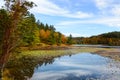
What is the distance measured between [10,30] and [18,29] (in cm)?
126

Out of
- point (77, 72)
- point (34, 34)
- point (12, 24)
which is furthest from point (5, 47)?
point (34, 34)

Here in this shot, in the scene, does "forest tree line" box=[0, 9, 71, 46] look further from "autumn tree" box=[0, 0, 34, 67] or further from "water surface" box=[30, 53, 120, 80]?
"water surface" box=[30, 53, 120, 80]

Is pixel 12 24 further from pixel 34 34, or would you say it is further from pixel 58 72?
pixel 34 34

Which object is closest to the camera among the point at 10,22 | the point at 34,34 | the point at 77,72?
the point at 10,22

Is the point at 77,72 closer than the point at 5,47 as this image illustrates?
No

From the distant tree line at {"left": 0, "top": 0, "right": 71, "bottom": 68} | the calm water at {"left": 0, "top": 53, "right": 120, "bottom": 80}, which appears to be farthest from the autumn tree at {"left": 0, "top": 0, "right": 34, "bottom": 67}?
the calm water at {"left": 0, "top": 53, "right": 120, "bottom": 80}

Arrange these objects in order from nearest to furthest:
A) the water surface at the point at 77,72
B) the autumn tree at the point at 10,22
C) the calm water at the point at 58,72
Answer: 1. the autumn tree at the point at 10,22
2. the calm water at the point at 58,72
3. the water surface at the point at 77,72

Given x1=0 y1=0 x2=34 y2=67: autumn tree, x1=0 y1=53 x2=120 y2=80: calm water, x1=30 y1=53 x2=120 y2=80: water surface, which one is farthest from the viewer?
x1=30 y1=53 x2=120 y2=80: water surface

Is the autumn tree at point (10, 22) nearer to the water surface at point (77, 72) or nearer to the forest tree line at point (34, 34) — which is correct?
the forest tree line at point (34, 34)

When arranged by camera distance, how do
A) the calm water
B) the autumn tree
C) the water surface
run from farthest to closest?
the water surface < the calm water < the autumn tree

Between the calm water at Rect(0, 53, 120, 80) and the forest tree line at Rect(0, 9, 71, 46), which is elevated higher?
the forest tree line at Rect(0, 9, 71, 46)

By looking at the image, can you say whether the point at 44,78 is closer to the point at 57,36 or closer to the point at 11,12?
the point at 11,12

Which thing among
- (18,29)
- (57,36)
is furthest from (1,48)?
(57,36)

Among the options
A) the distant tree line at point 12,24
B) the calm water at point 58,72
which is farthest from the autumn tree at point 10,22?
the calm water at point 58,72
